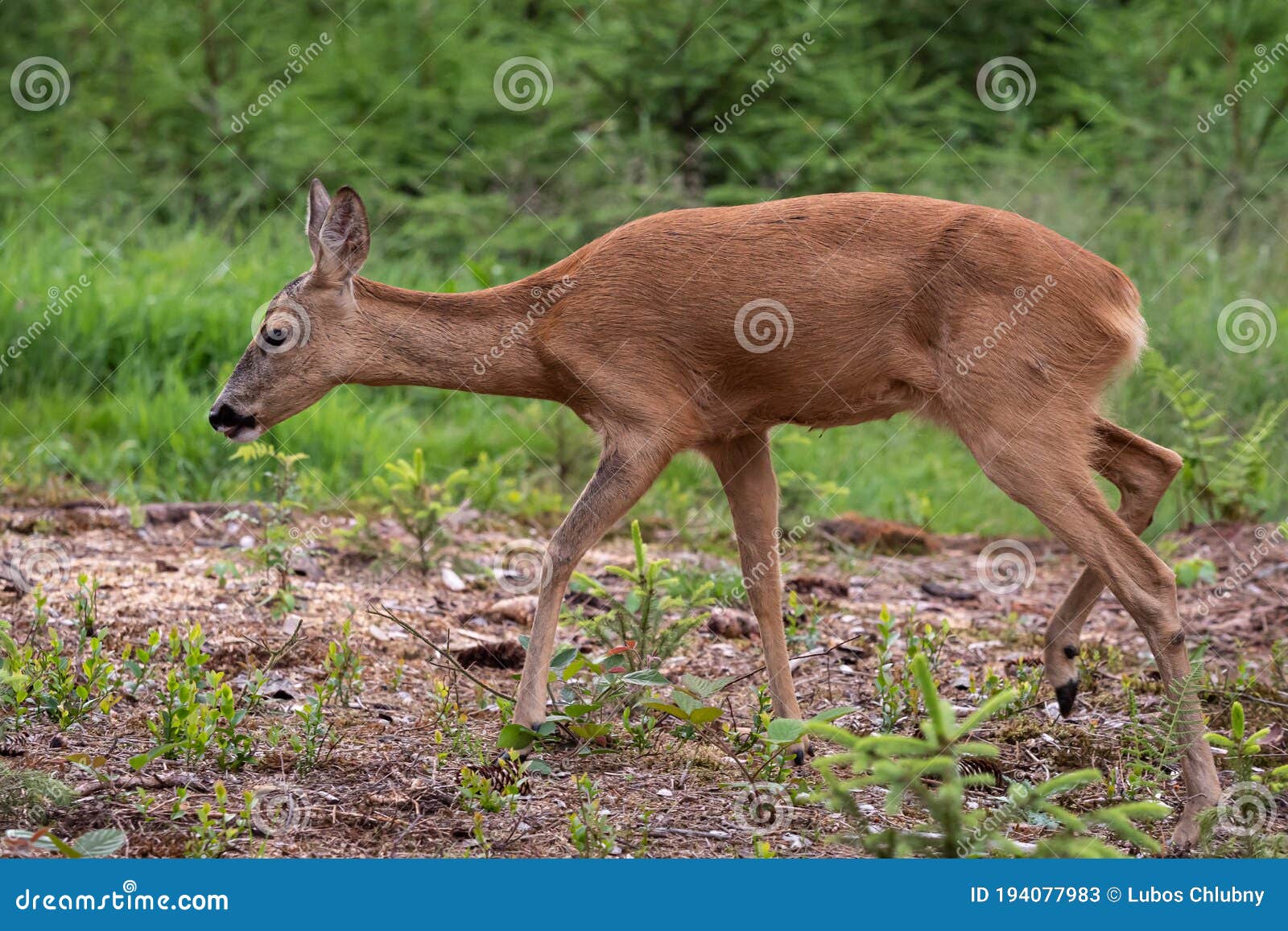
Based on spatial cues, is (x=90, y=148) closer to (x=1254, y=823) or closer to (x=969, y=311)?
(x=969, y=311)

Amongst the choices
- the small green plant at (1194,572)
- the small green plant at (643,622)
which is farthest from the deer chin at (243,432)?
the small green plant at (1194,572)

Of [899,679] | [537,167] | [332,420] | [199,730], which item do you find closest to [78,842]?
[199,730]

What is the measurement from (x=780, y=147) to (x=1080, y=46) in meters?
4.18

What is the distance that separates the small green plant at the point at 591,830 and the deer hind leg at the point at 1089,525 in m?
1.73

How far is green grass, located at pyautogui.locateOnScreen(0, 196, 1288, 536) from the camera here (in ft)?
27.5

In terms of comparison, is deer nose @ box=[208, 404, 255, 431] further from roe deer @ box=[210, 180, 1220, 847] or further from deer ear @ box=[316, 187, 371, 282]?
deer ear @ box=[316, 187, 371, 282]

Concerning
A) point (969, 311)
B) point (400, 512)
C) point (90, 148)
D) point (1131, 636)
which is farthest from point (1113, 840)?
point (90, 148)

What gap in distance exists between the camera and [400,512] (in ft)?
23.6

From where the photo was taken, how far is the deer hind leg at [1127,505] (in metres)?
5.29

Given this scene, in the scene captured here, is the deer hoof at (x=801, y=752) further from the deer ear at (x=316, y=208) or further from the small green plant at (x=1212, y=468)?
the small green plant at (x=1212, y=468)

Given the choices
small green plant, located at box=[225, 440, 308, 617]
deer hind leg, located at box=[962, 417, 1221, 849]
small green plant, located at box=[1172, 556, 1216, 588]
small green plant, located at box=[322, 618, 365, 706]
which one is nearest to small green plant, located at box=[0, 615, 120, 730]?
small green plant, located at box=[322, 618, 365, 706]

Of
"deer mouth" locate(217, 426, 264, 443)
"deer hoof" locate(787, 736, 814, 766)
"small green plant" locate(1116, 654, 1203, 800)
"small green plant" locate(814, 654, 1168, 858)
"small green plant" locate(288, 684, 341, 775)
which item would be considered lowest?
"small green plant" locate(288, 684, 341, 775)

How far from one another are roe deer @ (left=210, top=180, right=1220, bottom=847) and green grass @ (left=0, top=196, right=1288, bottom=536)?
2600mm

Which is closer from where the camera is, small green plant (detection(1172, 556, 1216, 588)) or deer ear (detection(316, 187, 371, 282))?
deer ear (detection(316, 187, 371, 282))
